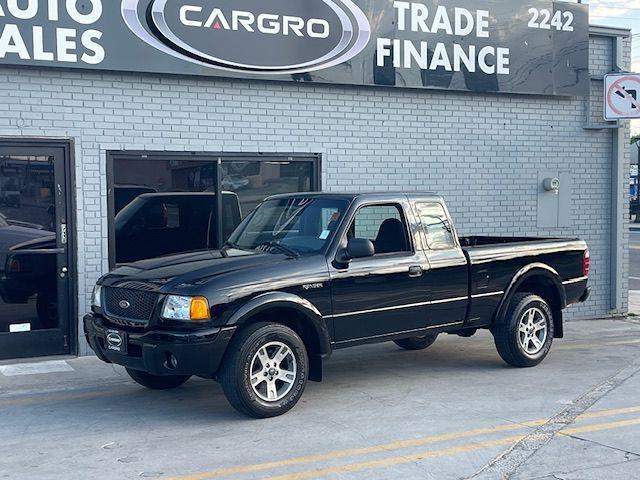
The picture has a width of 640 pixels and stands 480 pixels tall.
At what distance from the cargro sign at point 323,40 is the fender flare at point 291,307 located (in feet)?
13.3

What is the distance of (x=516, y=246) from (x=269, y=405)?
3.47 metres

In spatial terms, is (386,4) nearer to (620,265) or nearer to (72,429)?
(620,265)

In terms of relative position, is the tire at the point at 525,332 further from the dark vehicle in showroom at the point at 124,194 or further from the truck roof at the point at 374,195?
the dark vehicle in showroom at the point at 124,194

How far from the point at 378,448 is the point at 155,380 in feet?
9.07

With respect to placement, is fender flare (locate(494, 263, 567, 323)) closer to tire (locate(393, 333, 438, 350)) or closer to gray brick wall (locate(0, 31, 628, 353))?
tire (locate(393, 333, 438, 350))

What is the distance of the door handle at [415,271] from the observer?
837 centimetres

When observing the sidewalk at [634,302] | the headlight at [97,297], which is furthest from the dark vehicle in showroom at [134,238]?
the sidewalk at [634,302]

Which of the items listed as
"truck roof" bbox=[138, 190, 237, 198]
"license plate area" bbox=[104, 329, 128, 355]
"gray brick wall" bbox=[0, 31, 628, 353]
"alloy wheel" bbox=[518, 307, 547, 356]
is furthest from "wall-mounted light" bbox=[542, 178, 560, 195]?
"license plate area" bbox=[104, 329, 128, 355]

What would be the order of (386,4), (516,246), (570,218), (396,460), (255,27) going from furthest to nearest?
(570,218), (386,4), (255,27), (516,246), (396,460)

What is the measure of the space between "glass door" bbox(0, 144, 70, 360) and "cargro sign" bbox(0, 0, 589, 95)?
114cm

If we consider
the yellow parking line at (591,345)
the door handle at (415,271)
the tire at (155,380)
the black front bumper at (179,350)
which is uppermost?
the door handle at (415,271)

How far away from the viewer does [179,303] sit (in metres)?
7.08

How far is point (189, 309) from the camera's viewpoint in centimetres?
703

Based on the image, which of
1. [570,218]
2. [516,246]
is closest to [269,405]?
[516,246]
